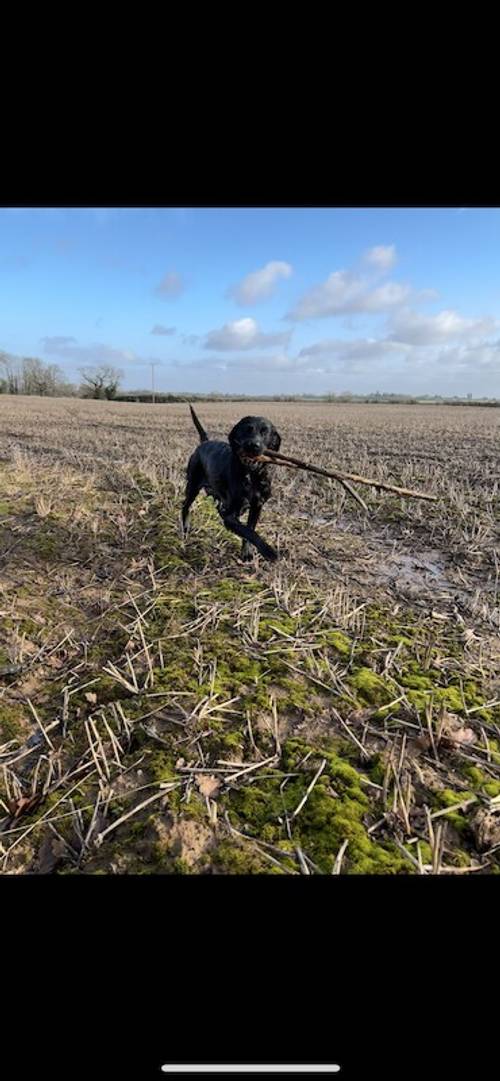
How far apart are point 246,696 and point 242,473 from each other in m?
1.96

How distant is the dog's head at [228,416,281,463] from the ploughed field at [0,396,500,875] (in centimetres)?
102

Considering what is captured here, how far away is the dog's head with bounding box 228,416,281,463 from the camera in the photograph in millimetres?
3334

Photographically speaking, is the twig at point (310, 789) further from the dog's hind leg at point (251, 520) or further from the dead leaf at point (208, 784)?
the dog's hind leg at point (251, 520)

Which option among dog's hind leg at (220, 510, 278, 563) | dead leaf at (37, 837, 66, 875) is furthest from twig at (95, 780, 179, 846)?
dog's hind leg at (220, 510, 278, 563)

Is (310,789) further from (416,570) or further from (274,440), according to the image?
(416,570)

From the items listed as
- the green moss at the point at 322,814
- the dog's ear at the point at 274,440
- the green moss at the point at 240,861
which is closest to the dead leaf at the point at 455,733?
the green moss at the point at 322,814

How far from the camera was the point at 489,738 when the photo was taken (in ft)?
7.06

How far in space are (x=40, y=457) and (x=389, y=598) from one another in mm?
7595

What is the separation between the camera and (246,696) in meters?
2.39
